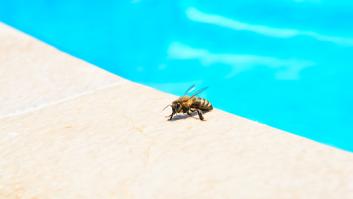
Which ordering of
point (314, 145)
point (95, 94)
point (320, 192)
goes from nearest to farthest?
1. point (320, 192)
2. point (314, 145)
3. point (95, 94)

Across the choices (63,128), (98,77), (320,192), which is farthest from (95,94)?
(320,192)

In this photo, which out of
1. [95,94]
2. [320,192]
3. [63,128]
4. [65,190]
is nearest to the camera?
[320,192]

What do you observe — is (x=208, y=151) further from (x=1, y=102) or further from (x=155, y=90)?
(x=1, y=102)

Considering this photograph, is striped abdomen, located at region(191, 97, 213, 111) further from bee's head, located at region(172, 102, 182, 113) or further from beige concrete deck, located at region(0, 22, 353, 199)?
bee's head, located at region(172, 102, 182, 113)

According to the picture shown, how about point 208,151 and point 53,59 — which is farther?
point 53,59

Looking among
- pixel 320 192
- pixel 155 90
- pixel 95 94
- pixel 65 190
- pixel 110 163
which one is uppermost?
pixel 155 90

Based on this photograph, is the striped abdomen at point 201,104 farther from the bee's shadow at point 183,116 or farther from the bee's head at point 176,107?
the bee's head at point 176,107

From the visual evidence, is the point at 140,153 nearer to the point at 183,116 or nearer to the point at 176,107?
the point at 176,107
